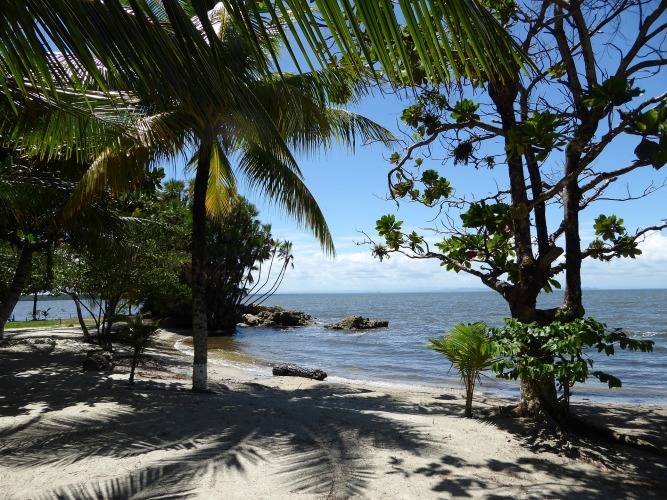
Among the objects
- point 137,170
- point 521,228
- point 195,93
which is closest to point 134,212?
point 137,170

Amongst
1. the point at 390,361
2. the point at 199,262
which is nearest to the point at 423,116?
the point at 199,262

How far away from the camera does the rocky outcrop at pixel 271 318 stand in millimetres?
41094

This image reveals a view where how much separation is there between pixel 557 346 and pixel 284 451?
322 cm

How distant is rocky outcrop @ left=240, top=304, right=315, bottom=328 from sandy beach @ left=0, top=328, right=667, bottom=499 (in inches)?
1284

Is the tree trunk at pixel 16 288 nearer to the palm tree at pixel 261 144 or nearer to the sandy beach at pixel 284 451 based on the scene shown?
the sandy beach at pixel 284 451

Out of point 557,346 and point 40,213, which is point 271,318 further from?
point 557,346

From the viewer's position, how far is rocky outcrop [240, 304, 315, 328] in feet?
135

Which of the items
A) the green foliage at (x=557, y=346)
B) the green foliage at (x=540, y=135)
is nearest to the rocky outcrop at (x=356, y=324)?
the green foliage at (x=557, y=346)

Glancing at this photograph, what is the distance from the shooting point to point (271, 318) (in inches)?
1671

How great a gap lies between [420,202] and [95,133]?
516 cm

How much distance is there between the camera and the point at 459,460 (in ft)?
17.6

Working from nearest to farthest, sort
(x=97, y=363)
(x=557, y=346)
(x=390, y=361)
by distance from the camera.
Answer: (x=557, y=346) → (x=97, y=363) → (x=390, y=361)

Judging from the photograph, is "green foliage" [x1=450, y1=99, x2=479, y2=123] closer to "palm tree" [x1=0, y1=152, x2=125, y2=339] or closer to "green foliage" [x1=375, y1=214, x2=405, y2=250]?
"green foliage" [x1=375, y1=214, x2=405, y2=250]

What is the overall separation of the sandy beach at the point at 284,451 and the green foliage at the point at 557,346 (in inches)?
35.9
